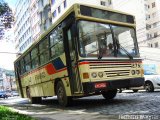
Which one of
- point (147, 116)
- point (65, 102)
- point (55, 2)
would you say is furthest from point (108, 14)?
point (55, 2)

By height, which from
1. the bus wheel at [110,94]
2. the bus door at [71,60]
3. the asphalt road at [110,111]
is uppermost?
the bus door at [71,60]

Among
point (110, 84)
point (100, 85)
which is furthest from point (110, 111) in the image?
point (110, 84)

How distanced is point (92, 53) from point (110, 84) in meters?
1.21

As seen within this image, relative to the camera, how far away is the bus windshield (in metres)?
10.9

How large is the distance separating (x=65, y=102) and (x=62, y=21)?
312cm

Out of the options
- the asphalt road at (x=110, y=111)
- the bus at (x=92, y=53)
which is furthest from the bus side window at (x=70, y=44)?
the asphalt road at (x=110, y=111)

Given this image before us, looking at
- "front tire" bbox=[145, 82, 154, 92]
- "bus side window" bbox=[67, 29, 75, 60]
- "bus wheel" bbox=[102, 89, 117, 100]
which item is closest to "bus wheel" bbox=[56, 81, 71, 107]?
"bus side window" bbox=[67, 29, 75, 60]

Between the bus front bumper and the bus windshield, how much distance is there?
0.91 m

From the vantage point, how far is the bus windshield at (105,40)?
35.9 ft

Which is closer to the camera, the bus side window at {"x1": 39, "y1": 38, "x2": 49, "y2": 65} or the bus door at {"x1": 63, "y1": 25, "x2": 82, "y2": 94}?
the bus door at {"x1": 63, "y1": 25, "x2": 82, "y2": 94}

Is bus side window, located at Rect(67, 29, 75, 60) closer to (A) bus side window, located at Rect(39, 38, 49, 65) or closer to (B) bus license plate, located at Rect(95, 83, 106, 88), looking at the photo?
(B) bus license plate, located at Rect(95, 83, 106, 88)

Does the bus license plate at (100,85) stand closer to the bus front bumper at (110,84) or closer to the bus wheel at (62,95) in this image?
the bus front bumper at (110,84)

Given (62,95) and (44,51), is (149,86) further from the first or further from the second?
(62,95)

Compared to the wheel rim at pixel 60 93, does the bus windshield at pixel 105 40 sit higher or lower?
higher
